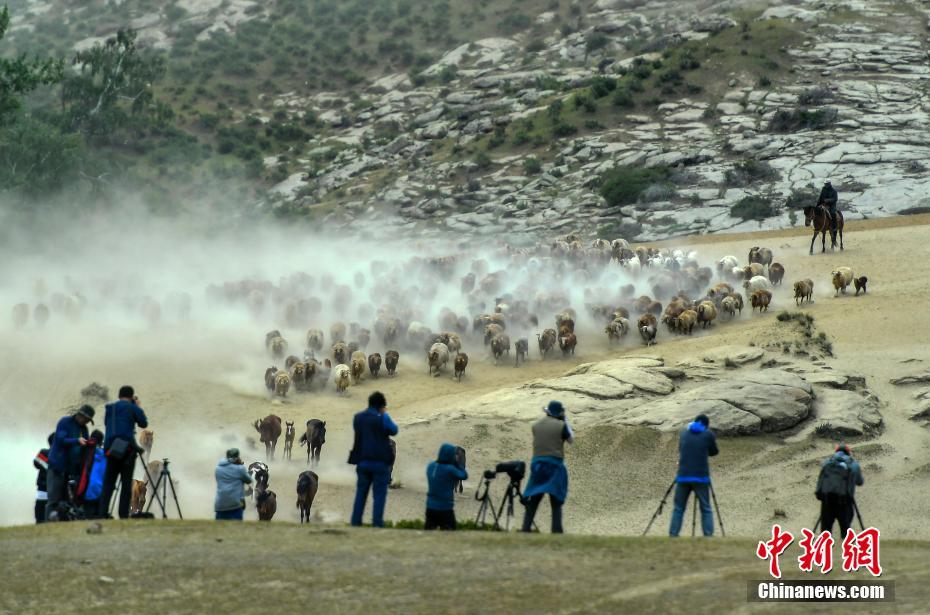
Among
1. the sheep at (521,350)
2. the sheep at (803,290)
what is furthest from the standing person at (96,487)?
the sheep at (803,290)

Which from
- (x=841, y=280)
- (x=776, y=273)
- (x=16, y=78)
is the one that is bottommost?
(x=841, y=280)

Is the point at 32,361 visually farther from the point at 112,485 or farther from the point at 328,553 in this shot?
the point at 328,553

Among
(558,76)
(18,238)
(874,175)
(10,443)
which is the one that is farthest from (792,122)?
(10,443)

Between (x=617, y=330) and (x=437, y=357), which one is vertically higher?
(x=617, y=330)

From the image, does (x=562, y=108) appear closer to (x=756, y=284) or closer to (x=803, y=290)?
(x=756, y=284)

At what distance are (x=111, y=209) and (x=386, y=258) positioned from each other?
24366mm

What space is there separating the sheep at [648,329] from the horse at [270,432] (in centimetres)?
1276

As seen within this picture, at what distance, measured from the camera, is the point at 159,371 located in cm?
3484

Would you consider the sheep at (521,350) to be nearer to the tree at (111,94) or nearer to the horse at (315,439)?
the horse at (315,439)

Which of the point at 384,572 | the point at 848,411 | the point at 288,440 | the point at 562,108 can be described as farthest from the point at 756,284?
the point at 562,108

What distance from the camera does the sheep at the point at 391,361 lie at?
35312 mm

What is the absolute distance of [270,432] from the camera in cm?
2838

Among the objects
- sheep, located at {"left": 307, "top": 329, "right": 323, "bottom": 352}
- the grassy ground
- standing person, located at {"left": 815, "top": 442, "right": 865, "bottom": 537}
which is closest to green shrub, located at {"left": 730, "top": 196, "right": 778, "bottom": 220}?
sheep, located at {"left": 307, "top": 329, "right": 323, "bottom": 352}

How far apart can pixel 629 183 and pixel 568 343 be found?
2702 centimetres
